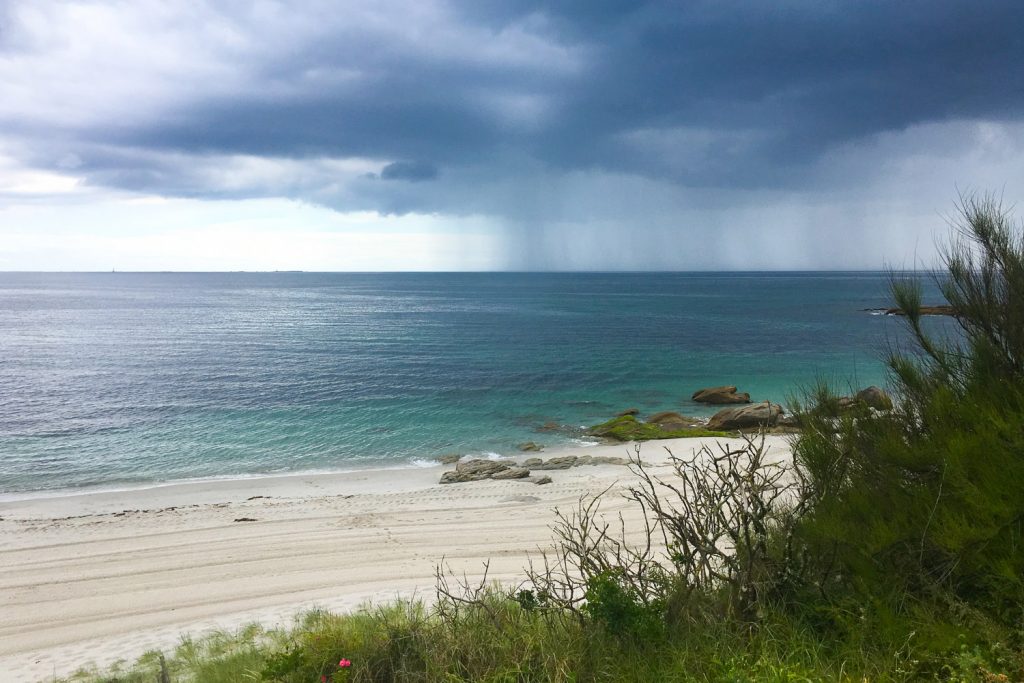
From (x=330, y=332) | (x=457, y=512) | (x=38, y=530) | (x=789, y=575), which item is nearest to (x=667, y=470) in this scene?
(x=457, y=512)

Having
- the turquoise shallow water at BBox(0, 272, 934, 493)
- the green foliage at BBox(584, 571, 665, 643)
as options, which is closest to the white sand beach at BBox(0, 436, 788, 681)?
the turquoise shallow water at BBox(0, 272, 934, 493)

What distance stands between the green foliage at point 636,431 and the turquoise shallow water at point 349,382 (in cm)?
168

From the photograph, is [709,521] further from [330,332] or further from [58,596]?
[330,332]

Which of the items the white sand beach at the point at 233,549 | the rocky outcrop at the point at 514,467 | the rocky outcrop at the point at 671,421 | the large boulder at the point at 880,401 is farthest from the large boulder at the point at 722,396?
the large boulder at the point at 880,401

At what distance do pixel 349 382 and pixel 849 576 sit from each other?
124 feet

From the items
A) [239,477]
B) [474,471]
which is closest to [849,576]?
[474,471]

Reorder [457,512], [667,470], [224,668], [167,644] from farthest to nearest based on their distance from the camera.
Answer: [667,470]
[457,512]
[167,644]
[224,668]

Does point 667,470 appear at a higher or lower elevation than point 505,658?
lower

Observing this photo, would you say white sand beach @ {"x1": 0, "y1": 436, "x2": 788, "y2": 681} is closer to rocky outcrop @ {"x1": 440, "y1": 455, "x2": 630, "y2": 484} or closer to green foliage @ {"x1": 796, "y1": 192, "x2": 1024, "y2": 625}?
rocky outcrop @ {"x1": 440, "y1": 455, "x2": 630, "y2": 484}

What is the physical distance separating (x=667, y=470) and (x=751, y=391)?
57.7 ft

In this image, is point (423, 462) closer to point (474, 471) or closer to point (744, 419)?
point (474, 471)

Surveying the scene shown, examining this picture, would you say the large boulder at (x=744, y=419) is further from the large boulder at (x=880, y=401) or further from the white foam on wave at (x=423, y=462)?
the large boulder at (x=880, y=401)

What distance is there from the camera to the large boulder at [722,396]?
3312 cm

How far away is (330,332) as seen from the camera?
238ft
